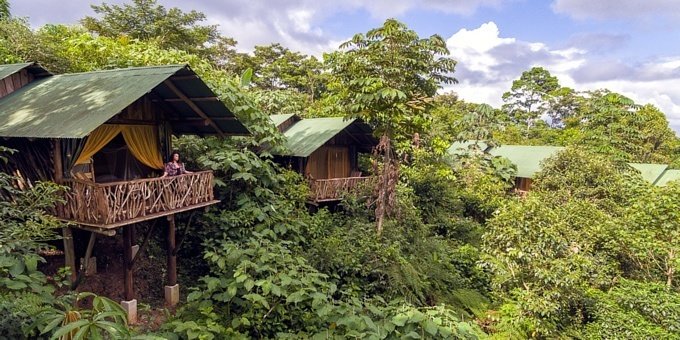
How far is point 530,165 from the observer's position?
26.1 meters

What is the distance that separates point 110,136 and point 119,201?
2.12 meters

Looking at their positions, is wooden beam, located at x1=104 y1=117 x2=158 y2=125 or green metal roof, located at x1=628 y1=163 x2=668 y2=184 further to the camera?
green metal roof, located at x1=628 y1=163 x2=668 y2=184

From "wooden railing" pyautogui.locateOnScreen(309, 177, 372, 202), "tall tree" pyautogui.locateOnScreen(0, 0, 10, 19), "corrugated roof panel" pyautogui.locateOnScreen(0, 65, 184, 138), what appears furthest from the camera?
"tall tree" pyautogui.locateOnScreen(0, 0, 10, 19)

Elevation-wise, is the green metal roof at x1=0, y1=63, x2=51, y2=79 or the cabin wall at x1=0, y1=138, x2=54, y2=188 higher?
the green metal roof at x1=0, y1=63, x2=51, y2=79

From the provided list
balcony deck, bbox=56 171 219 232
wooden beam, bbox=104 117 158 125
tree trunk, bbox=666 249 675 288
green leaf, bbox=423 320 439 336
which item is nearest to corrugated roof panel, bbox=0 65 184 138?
wooden beam, bbox=104 117 158 125

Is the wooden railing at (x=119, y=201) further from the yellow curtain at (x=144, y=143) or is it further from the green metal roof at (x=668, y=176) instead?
the green metal roof at (x=668, y=176)

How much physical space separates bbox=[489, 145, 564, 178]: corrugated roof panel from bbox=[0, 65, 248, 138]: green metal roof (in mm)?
21077

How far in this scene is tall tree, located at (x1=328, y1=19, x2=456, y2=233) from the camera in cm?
1156

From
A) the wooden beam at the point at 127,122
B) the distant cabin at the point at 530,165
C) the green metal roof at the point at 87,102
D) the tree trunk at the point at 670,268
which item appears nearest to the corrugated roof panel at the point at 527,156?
the distant cabin at the point at 530,165

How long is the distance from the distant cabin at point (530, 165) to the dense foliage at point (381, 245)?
6.66 m

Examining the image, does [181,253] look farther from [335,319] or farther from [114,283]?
[335,319]

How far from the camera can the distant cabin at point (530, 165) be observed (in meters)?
24.1

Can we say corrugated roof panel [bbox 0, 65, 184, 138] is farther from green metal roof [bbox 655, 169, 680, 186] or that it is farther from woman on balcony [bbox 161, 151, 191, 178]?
green metal roof [bbox 655, 169, 680, 186]

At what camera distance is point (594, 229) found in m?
12.2
